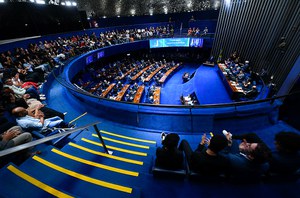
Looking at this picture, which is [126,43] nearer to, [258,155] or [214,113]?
[214,113]

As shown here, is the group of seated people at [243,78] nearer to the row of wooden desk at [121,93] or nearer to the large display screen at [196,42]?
the large display screen at [196,42]

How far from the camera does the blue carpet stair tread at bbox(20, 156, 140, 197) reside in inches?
71.5

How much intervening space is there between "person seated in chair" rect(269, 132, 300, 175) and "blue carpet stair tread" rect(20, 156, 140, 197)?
1894 millimetres

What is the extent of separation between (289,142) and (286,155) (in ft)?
0.73

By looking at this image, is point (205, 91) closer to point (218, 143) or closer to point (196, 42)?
point (218, 143)

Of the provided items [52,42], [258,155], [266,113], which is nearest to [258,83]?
[266,113]

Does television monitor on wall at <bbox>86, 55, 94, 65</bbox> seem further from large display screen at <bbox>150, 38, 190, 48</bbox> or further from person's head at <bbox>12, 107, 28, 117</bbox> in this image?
person's head at <bbox>12, 107, 28, 117</bbox>

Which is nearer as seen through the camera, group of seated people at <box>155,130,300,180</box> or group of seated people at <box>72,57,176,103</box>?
group of seated people at <box>155,130,300,180</box>

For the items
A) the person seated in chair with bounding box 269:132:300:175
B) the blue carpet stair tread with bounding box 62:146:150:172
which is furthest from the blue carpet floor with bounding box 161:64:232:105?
the blue carpet stair tread with bounding box 62:146:150:172

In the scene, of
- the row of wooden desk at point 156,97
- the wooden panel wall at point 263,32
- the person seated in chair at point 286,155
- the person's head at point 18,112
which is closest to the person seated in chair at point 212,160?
the person seated in chair at point 286,155

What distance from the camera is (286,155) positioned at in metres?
1.84

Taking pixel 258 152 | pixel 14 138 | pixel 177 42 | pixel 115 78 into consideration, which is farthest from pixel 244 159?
pixel 177 42

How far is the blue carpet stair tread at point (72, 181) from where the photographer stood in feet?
5.96

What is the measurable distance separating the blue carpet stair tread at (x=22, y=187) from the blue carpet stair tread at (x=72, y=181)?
0.67 feet
